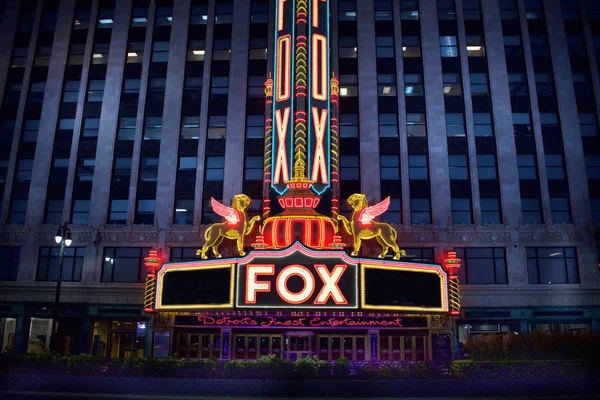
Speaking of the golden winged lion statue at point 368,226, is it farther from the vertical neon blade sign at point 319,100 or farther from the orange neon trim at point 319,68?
the orange neon trim at point 319,68

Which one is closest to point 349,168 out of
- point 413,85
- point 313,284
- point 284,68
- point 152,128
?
point 413,85

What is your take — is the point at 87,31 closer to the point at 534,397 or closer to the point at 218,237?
the point at 218,237

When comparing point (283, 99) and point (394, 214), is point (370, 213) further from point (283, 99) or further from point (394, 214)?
point (283, 99)

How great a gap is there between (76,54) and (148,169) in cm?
1272

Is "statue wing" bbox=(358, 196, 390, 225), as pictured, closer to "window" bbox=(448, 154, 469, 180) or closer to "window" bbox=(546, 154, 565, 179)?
"window" bbox=(448, 154, 469, 180)

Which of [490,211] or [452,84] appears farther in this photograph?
[452,84]

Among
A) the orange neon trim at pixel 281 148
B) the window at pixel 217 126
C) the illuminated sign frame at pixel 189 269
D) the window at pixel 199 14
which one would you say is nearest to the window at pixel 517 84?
the orange neon trim at pixel 281 148

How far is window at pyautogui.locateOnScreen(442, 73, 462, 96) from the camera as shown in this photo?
38.7 metres

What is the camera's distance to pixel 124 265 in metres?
35.8

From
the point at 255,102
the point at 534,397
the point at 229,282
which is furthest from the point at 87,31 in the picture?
the point at 534,397

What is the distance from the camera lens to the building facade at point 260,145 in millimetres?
34562

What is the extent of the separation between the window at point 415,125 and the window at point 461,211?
5.72m

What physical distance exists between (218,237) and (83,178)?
46.6ft

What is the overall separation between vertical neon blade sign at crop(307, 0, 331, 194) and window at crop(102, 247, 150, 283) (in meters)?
14.0
